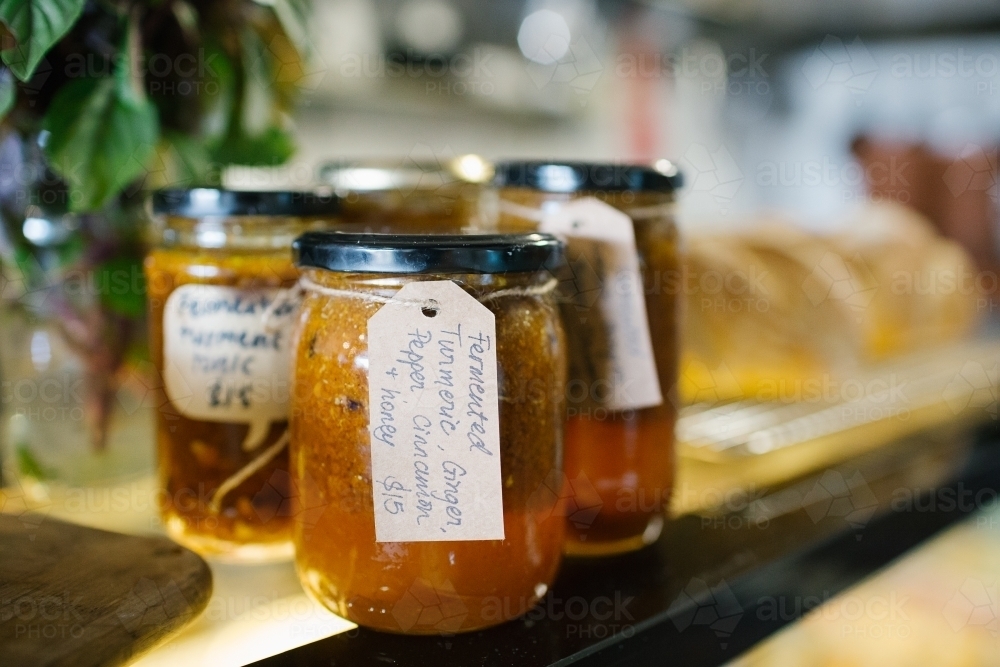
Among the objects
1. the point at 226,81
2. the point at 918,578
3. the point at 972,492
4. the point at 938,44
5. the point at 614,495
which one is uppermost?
the point at 938,44

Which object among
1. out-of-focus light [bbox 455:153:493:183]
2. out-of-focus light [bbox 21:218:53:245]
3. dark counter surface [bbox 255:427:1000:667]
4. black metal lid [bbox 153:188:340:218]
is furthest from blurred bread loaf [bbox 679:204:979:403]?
out-of-focus light [bbox 21:218:53:245]

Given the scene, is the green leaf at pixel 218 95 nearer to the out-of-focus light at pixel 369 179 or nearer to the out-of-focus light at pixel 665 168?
the out-of-focus light at pixel 369 179

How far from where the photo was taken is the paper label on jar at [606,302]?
1.87ft

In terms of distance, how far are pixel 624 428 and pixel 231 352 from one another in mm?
283

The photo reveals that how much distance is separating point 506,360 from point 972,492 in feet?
2.01

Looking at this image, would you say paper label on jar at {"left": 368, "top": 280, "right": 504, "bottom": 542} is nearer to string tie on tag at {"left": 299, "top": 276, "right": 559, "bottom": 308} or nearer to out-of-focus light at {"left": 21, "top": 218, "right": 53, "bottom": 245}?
string tie on tag at {"left": 299, "top": 276, "right": 559, "bottom": 308}

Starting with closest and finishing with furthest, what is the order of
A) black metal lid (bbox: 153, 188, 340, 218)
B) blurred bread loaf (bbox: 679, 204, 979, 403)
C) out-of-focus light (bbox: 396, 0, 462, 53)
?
1. black metal lid (bbox: 153, 188, 340, 218)
2. blurred bread loaf (bbox: 679, 204, 979, 403)
3. out-of-focus light (bbox: 396, 0, 462, 53)

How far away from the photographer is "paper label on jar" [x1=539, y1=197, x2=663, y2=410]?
22.5 inches

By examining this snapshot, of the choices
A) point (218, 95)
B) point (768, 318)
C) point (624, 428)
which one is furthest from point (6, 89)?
point (768, 318)

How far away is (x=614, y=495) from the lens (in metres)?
0.61

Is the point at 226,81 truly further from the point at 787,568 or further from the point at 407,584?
the point at 787,568

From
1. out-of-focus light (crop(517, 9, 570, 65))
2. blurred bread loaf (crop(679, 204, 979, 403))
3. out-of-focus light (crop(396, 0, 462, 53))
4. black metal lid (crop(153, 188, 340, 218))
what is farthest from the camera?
out-of-focus light (crop(517, 9, 570, 65))

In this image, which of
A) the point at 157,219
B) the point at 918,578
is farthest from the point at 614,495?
the point at 918,578

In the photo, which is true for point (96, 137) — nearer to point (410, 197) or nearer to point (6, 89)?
point (6, 89)
